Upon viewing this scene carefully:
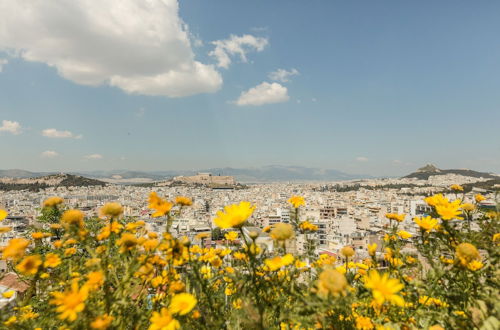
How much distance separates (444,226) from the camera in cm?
128

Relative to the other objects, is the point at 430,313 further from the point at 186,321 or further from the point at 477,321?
the point at 186,321

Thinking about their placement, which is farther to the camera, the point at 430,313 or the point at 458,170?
the point at 458,170

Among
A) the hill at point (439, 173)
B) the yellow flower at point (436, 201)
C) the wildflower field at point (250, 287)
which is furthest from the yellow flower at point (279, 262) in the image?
the hill at point (439, 173)

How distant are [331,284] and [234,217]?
1.47ft

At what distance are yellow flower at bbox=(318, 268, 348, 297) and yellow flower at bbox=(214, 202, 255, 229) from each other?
376 millimetres

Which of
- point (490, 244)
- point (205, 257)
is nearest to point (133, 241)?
point (205, 257)

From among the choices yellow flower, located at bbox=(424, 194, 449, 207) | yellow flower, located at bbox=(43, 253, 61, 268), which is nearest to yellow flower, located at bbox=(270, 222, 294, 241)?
yellow flower, located at bbox=(424, 194, 449, 207)

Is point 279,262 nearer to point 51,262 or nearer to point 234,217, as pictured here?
point 234,217

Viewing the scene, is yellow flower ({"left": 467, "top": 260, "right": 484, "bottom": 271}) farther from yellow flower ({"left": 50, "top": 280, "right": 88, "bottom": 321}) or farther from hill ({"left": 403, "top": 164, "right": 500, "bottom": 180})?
hill ({"left": 403, "top": 164, "right": 500, "bottom": 180})

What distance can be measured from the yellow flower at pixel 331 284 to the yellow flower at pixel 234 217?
14.8 inches

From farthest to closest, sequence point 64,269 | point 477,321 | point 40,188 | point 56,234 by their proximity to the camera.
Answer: point 40,188, point 56,234, point 64,269, point 477,321

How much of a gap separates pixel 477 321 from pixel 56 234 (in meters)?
2.67

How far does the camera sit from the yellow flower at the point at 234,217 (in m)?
1.10

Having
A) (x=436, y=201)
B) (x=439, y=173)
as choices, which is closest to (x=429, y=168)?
(x=439, y=173)
